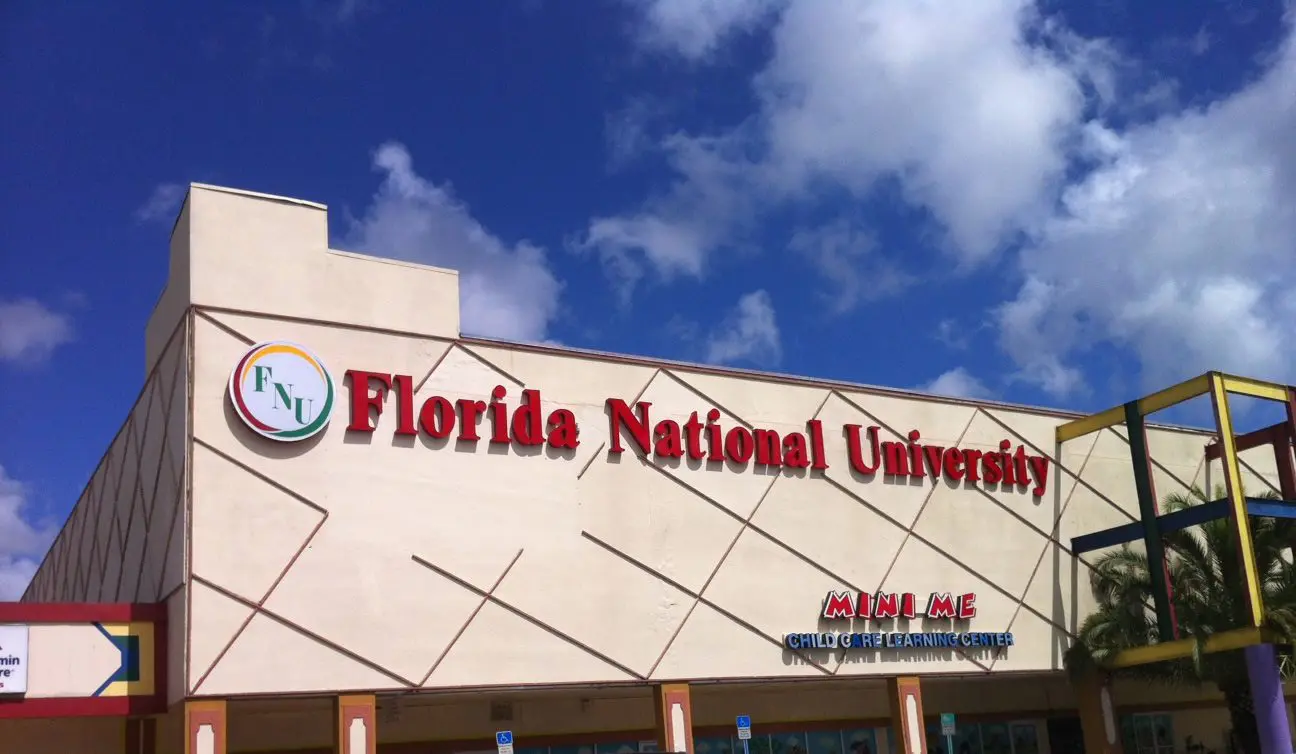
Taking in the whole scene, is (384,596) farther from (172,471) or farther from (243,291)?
(243,291)

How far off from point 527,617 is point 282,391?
6.67 m

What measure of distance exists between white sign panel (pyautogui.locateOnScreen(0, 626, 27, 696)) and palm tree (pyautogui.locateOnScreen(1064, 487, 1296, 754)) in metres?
24.8

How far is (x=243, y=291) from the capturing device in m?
24.9

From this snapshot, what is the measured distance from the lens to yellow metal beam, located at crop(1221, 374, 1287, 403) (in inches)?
1275

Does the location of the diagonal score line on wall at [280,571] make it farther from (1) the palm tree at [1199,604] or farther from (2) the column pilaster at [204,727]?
(1) the palm tree at [1199,604]

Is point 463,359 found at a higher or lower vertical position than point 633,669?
higher

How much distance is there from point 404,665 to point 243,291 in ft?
25.8

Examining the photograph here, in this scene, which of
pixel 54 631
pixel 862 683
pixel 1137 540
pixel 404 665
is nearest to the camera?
pixel 54 631

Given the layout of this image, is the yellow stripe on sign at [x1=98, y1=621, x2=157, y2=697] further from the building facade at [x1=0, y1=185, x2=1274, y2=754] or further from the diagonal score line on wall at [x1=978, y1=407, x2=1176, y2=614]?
the diagonal score line on wall at [x1=978, y1=407, x2=1176, y2=614]

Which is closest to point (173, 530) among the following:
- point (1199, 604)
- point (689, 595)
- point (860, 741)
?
point (689, 595)

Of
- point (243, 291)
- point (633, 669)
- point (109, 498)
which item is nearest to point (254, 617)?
point (243, 291)

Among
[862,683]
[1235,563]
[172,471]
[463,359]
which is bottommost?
[862,683]

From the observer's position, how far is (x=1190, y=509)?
32281 mm

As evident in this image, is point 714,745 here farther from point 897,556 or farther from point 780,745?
point 897,556
